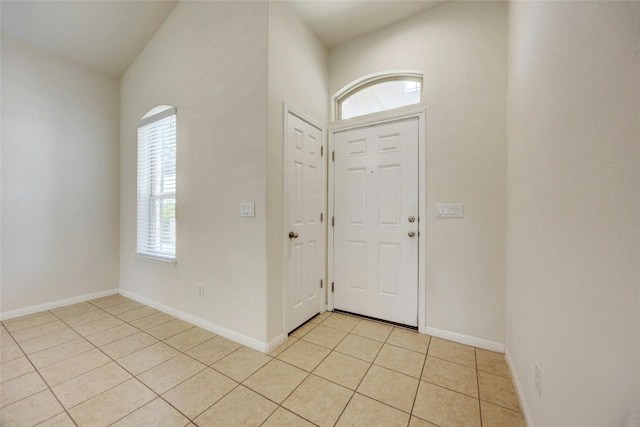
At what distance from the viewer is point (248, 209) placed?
6.88 ft

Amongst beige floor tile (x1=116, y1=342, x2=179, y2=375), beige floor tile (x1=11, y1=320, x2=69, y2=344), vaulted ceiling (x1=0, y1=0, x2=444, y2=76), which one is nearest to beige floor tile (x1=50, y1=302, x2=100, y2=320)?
beige floor tile (x1=11, y1=320, x2=69, y2=344)

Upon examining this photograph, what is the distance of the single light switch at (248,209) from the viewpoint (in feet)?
6.78

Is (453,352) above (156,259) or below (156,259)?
below

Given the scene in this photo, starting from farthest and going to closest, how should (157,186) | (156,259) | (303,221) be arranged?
(157,186) < (156,259) < (303,221)

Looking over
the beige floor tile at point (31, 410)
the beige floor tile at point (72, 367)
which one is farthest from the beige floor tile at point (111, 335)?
the beige floor tile at point (31, 410)

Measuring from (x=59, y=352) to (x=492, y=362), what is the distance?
3.42m

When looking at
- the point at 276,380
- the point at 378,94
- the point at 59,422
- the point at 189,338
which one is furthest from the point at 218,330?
the point at 378,94

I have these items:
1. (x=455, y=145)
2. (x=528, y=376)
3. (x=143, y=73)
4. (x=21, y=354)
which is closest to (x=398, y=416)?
(x=528, y=376)

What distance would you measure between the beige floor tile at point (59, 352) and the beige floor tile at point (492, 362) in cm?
312

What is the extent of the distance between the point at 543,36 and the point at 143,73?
3917mm

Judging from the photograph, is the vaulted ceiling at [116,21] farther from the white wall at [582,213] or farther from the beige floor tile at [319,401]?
the beige floor tile at [319,401]

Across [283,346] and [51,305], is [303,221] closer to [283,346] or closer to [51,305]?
[283,346]

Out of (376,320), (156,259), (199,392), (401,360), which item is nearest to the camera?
(199,392)

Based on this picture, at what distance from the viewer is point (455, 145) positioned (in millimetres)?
2141
